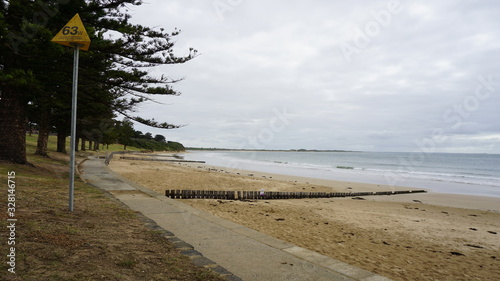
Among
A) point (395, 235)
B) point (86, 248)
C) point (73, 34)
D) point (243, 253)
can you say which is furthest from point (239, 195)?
point (86, 248)

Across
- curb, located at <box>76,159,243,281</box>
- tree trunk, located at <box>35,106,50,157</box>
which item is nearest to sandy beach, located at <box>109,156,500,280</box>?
curb, located at <box>76,159,243,281</box>

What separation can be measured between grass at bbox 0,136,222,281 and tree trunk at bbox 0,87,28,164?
755cm

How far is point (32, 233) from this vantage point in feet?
13.8

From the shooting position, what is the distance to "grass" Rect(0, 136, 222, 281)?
10.6 feet

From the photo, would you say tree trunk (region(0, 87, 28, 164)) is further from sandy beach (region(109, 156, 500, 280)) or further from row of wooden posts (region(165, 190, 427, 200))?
sandy beach (region(109, 156, 500, 280))

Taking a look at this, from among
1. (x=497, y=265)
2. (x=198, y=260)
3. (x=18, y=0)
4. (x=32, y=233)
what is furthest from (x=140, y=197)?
(x=497, y=265)

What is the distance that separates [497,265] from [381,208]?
735 centimetres

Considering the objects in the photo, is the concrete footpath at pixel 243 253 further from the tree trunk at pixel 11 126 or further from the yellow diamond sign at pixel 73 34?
the tree trunk at pixel 11 126

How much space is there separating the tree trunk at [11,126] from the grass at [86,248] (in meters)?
7.55

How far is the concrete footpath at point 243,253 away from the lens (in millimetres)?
3859

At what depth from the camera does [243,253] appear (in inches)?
179

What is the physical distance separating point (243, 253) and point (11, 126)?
1264cm

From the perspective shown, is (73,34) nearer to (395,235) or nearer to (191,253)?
(191,253)

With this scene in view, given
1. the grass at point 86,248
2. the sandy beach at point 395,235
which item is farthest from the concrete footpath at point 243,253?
the sandy beach at point 395,235
